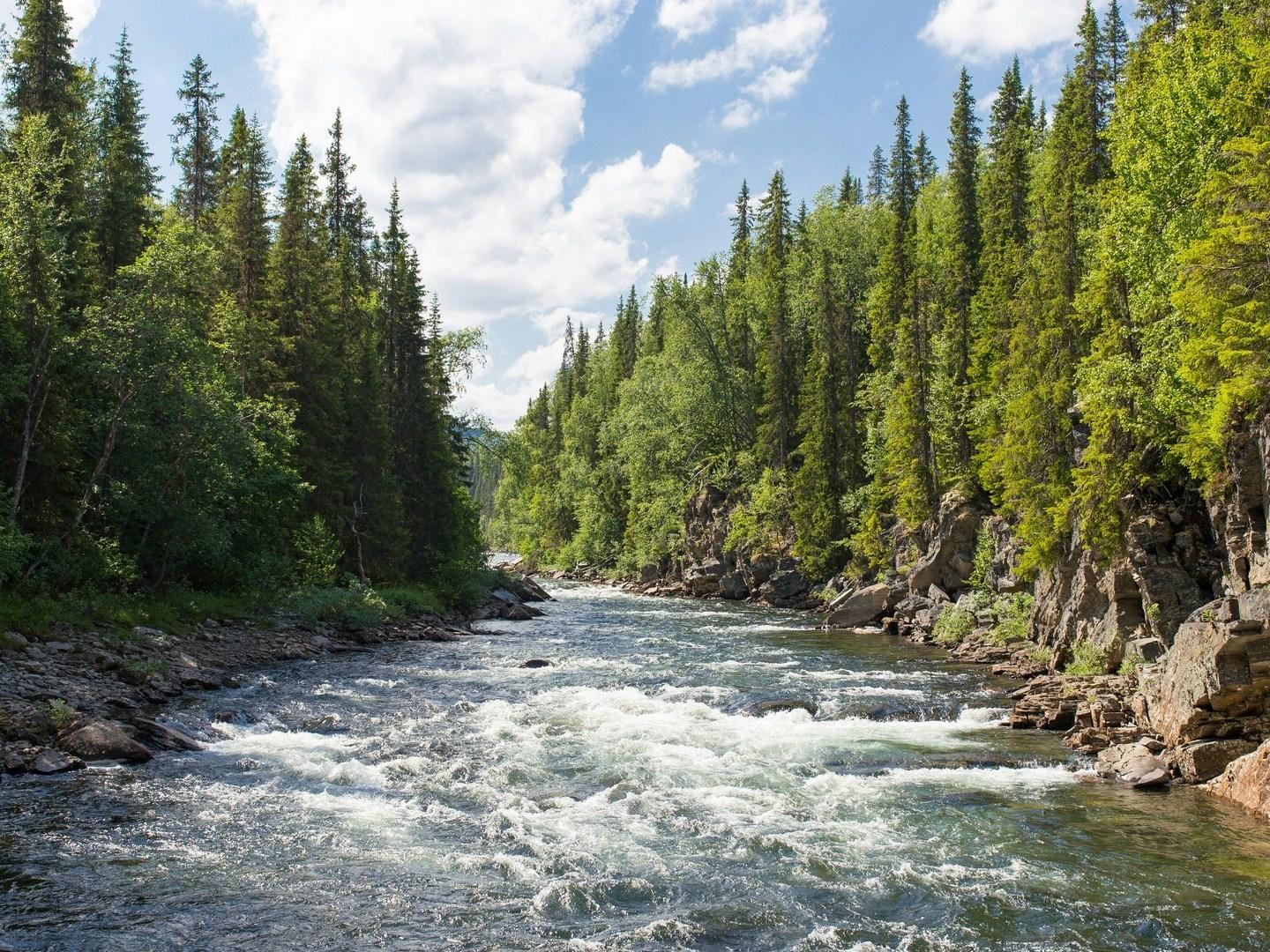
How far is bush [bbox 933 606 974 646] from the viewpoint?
32531 millimetres

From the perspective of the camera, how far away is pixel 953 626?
108 feet

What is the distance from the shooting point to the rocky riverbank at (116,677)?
14.1m

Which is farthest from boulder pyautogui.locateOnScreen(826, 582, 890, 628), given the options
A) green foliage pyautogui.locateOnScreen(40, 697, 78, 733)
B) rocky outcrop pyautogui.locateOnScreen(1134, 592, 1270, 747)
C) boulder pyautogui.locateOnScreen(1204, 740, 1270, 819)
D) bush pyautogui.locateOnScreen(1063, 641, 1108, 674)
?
green foliage pyautogui.locateOnScreen(40, 697, 78, 733)

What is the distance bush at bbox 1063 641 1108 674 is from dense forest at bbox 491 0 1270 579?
9.25 ft

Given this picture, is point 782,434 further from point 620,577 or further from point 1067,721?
point 1067,721

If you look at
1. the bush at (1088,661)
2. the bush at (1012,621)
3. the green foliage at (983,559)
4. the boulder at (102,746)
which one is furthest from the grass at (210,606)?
the bush at (1088,661)

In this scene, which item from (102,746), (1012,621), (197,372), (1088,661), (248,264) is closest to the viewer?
(102,746)

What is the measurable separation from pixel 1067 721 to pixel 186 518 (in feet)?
77.0

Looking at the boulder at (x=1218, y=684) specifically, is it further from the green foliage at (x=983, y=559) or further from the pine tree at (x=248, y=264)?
the pine tree at (x=248, y=264)

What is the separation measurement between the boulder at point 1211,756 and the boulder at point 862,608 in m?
24.9

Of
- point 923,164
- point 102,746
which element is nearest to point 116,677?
point 102,746

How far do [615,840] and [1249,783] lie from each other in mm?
9082

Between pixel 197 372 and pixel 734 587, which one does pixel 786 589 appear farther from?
pixel 197 372

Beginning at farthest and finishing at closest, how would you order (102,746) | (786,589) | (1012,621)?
(786,589) → (1012,621) → (102,746)
